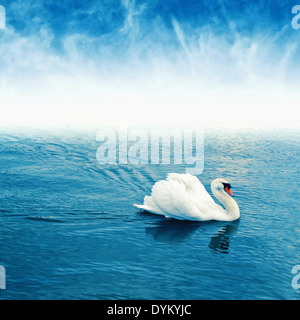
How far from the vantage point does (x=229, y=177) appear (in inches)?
1062

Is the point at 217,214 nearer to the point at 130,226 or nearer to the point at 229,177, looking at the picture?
the point at 130,226

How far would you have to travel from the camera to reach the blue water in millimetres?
10482

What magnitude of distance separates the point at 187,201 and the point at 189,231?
4.20 ft

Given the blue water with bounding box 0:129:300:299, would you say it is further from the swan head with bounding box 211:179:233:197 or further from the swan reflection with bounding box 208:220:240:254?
the swan head with bounding box 211:179:233:197

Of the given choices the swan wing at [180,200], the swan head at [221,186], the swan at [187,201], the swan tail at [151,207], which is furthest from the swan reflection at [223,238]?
the swan tail at [151,207]

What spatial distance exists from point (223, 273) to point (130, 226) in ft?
16.2

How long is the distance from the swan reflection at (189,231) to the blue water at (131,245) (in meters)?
0.04

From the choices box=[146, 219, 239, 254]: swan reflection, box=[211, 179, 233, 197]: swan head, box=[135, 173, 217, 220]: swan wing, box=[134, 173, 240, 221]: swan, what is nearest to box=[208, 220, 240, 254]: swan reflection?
box=[146, 219, 239, 254]: swan reflection

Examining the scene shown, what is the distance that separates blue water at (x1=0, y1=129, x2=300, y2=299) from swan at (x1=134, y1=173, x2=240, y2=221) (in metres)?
0.40

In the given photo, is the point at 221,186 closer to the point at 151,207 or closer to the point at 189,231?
the point at 189,231

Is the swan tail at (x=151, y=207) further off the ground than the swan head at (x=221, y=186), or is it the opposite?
the swan head at (x=221, y=186)

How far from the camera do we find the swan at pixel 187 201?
15.5m

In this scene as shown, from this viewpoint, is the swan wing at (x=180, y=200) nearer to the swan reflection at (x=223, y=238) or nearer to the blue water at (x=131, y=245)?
the blue water at (x=131, y=245)
